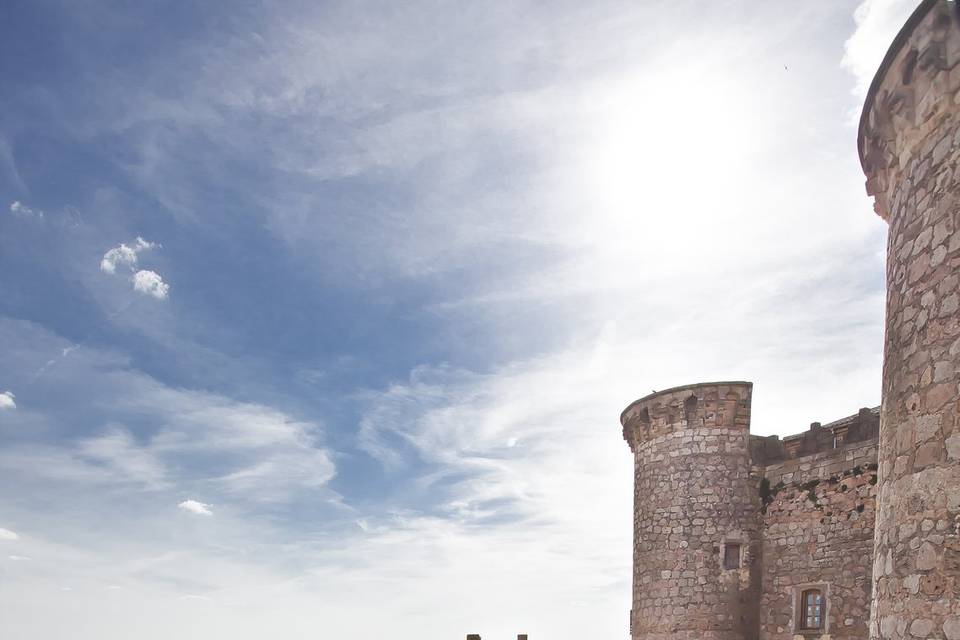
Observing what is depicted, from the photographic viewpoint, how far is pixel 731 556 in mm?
17328

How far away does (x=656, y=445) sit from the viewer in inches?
730

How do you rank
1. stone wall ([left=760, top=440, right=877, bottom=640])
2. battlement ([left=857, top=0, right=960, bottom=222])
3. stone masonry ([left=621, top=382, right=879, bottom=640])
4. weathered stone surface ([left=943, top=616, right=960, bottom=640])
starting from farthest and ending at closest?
stone masonry ([left=621, top=382, right=879, bottom=640]) → stone wall ([left=760, top=440, right=877, bottom=640]) → battlement ([left=857, top=0, right=960, bottom=222]) → weathered stone surface ([left=943, top=616, right=960, bottom=640])

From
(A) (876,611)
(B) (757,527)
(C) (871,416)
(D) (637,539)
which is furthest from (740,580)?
(A) (876,611)

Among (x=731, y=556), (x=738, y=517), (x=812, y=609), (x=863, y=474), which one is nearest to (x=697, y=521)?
(x=738, y=517)

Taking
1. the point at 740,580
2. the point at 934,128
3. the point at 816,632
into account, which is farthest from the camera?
the point at 740,580

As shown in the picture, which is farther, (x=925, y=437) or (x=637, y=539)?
(x=637, y=539)

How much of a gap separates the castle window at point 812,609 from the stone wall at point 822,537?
118 mm

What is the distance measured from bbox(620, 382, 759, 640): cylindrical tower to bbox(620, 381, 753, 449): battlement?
0.07 feet

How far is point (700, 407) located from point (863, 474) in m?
3.44

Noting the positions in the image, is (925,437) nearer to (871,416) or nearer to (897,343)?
(897,343)

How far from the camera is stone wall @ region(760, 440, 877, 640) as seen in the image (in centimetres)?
1526

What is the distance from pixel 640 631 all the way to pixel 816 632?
3.58m

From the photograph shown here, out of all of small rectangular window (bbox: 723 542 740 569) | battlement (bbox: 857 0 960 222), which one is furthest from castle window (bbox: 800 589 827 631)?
battlement (bbox: 857 0 960 222)

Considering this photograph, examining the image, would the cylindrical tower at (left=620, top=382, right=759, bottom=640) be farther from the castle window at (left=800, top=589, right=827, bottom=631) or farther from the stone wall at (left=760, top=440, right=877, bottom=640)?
the castle window at (left=800, top=589, right=827, bottom=631)
